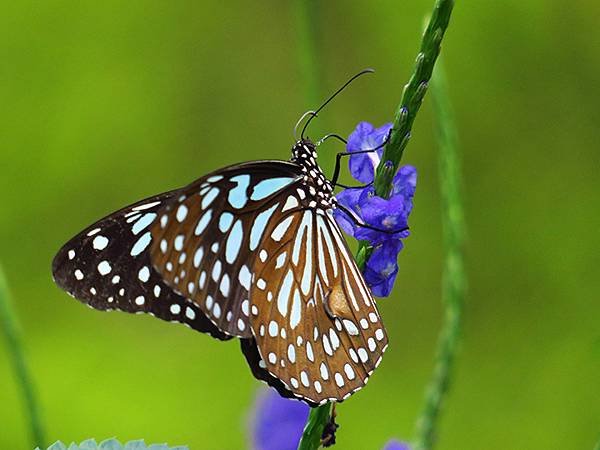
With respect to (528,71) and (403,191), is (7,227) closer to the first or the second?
(528,71)

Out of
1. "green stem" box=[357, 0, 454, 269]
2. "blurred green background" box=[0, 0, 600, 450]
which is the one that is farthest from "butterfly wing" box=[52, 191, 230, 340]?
"blurred green background" box=[0, 0, 600, 450]

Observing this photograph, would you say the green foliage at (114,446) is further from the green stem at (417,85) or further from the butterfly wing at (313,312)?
the green stem at (417,85)

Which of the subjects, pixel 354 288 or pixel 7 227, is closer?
pixel 354 288

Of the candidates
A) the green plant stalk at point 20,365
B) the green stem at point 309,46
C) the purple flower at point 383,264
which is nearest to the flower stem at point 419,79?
the purple flower at point 383,264

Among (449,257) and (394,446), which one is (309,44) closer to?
(449,257)

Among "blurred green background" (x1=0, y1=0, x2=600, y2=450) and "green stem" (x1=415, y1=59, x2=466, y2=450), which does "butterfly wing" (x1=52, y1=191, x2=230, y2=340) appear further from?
"blurred green background" (x1=0, y1=0, x2=600, y2=450)

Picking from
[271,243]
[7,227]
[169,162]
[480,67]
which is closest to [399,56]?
[480,67]

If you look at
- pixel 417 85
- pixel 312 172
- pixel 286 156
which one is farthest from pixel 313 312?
pixel 286 156
